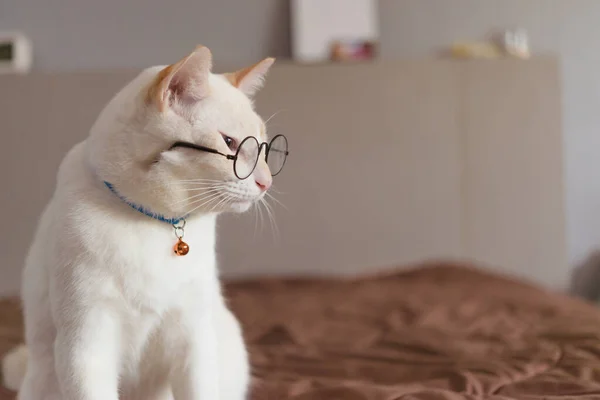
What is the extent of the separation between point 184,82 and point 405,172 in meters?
1.55

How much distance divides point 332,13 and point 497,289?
3.87ft

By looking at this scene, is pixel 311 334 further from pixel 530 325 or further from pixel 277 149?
pixel 277 149

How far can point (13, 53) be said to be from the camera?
2053 mm

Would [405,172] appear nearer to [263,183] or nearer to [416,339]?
[416,339]

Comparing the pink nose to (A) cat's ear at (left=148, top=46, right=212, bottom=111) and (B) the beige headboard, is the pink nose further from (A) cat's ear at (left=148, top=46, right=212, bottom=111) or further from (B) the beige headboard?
(B) the beige headboard

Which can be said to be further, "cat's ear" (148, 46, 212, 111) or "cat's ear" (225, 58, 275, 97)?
"cat's ear" (225, 58, 275, 97)

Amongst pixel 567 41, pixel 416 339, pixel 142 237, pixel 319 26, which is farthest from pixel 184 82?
pixel 567 41

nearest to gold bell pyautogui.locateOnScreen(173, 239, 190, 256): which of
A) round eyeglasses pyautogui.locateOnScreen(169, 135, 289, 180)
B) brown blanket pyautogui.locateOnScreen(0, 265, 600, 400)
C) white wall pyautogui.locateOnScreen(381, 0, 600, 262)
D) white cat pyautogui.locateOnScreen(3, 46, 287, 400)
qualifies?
white cat pyautogui.locateOnScreen(3, 46, 287, 400)

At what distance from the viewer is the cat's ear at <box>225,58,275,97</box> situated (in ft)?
2.60

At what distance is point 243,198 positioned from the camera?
69cm

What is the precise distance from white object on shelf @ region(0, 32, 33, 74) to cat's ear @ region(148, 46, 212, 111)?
1619 mm

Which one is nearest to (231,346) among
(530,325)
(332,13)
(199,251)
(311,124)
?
(199,251)

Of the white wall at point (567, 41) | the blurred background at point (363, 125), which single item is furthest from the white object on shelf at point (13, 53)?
the white wall at point (567, 41)

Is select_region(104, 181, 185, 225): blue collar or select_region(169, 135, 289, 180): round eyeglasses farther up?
select_region(169, 135, 289, 180): round eyeglasses
